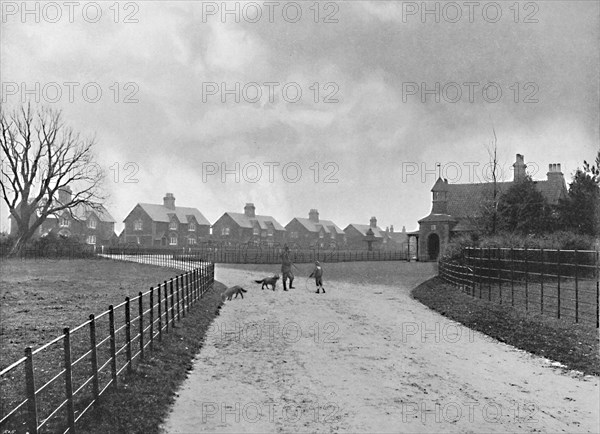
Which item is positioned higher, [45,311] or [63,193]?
[63,193]

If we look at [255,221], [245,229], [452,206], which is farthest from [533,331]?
[255,221]

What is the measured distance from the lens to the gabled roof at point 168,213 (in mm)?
82062

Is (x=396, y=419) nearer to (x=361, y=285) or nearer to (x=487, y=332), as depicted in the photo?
(x=487, y=332)

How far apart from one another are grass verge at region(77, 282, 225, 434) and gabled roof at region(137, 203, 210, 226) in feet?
237

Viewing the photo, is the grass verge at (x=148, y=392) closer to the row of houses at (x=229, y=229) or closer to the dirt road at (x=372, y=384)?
the dirt road at (x=372, y=384)

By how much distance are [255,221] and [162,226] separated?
18.7 metres

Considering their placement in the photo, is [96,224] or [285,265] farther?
[96,224]

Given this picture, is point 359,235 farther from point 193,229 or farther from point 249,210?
point 193,229

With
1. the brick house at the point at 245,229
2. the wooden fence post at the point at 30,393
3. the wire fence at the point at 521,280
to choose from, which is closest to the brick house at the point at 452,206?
the wire fence at the point at 521,280

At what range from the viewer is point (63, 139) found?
1922 inches

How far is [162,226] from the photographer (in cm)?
8225

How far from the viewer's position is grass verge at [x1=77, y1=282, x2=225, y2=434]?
633cm

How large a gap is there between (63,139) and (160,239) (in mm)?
34392

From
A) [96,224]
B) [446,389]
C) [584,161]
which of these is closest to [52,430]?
[446,389]
